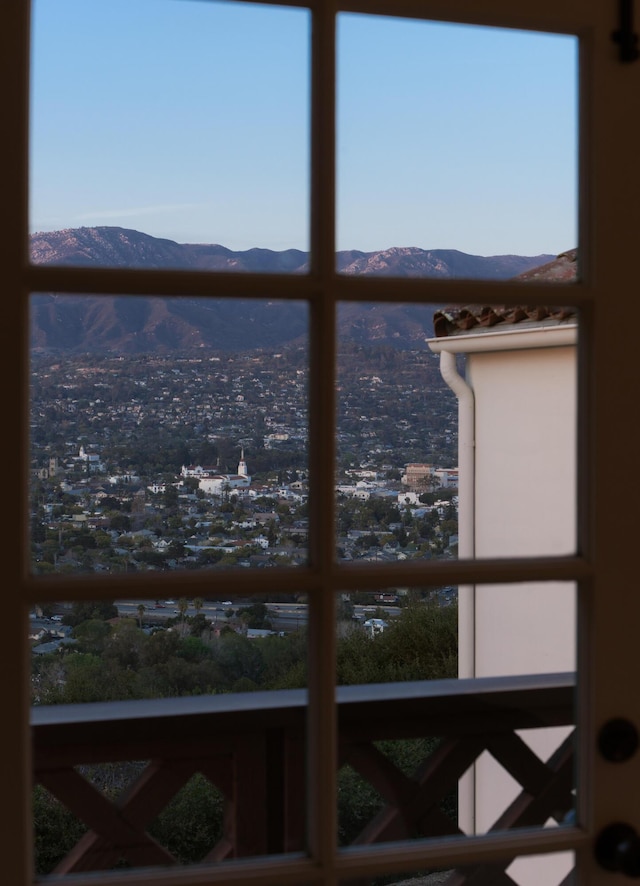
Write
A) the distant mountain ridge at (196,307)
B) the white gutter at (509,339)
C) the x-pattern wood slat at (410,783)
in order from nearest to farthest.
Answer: the distant mountain ridge at (196,307) < the x-pattern wood slat at (410,783) < the white gutter at (509,339)

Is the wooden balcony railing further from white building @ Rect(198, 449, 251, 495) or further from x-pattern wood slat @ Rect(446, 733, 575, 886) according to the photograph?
white building @ Rect(198, 449, 251, 495)

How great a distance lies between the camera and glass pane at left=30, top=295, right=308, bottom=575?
1.25 metres

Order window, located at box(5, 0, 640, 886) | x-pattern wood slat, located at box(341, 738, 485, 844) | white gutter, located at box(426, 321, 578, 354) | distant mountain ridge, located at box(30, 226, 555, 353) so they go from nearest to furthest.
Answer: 1. window, located at box(5, 0, 640, 886)
2. distant mountain ridge, located at box(30, 226, 555, 353)
3. x-pattern wood slat, located at box(341, 738, 485, 844)
4. white gutter, located at box(426, 321, 578, 354)

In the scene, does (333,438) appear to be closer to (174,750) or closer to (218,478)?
(218,478)

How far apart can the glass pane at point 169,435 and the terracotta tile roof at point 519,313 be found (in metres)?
0.31

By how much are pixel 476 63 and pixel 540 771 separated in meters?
1.06

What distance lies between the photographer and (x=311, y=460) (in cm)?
120

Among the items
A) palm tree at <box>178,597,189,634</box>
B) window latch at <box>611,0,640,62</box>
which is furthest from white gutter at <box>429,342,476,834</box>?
window latch at <box>611,0,640,62</box>

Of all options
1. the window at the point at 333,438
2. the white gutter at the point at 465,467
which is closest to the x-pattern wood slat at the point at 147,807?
the window at the point at 333,438

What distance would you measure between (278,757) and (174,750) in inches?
6.1

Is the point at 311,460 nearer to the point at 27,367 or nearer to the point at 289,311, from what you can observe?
the point at 289,311

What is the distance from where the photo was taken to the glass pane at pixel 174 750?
1.24 meters

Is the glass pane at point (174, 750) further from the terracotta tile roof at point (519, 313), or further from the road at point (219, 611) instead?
the terracotta tile roof at point (519, 313)

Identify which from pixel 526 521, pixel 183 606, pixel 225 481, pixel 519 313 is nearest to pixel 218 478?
pixel 225 481
